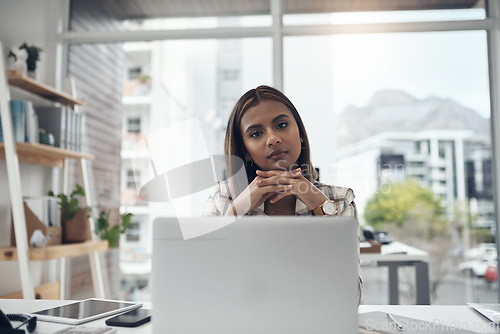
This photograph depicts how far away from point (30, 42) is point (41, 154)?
86cm

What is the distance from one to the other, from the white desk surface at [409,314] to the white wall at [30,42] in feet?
4.84

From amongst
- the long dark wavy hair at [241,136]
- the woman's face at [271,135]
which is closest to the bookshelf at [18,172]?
the long dark wavy hair at [241,136]

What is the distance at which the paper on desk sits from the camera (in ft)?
3.52

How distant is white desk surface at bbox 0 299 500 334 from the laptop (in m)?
0.27

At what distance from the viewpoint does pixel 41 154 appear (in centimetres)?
277

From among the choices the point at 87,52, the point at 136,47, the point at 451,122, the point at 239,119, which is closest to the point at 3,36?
the point at 87,52

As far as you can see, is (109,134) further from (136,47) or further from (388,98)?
(388,98)

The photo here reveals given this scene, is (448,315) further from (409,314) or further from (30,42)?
(30,42)

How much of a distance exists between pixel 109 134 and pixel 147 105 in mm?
359

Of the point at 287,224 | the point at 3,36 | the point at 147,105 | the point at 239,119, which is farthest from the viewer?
the point at 147,105

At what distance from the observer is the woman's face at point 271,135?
1.44 metres

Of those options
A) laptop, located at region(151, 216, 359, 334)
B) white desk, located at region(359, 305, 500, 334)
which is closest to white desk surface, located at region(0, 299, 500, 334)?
white desk, located at region(359, 305, 500, 334)

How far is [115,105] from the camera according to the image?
330 cm

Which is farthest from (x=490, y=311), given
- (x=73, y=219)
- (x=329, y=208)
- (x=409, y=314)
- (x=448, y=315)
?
(x=73, y=219)
